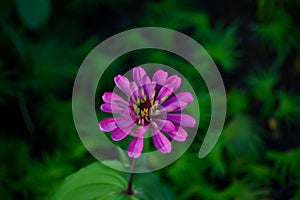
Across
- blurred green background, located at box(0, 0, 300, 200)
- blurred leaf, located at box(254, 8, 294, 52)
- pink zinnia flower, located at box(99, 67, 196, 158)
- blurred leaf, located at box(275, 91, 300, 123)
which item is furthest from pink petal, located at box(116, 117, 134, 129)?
blurred leaf, located at box(254, 8, 294, 52)

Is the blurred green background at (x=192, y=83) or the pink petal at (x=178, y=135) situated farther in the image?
the blurred green background at (x=192, y=83)

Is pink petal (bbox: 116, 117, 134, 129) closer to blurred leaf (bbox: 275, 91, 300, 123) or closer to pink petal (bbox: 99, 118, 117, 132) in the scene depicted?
pink petal (bbox: 99, 118, 117, 132)

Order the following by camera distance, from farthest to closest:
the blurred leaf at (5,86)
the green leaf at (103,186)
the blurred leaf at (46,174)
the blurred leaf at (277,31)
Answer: the blurred leaf at (277,31) < the blurred leaf at (5,86) < the blurred leaf at (46,174) < the green leaf at (103,186)

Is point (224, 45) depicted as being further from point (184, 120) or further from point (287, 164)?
point (184, 120)

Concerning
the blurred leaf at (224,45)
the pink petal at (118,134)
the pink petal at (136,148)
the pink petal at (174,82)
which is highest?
the blurred leaf at (224,45)

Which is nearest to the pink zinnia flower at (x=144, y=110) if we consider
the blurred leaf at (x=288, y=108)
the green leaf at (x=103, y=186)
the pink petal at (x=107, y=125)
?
the pink petal at (x=107, y=125)

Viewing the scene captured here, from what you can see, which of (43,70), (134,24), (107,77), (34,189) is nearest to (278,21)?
(134,24)

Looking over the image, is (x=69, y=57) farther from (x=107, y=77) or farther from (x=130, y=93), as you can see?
(x=130, y=93)

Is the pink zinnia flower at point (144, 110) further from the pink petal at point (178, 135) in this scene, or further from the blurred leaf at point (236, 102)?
the blurred leaf at point (236, 102)
